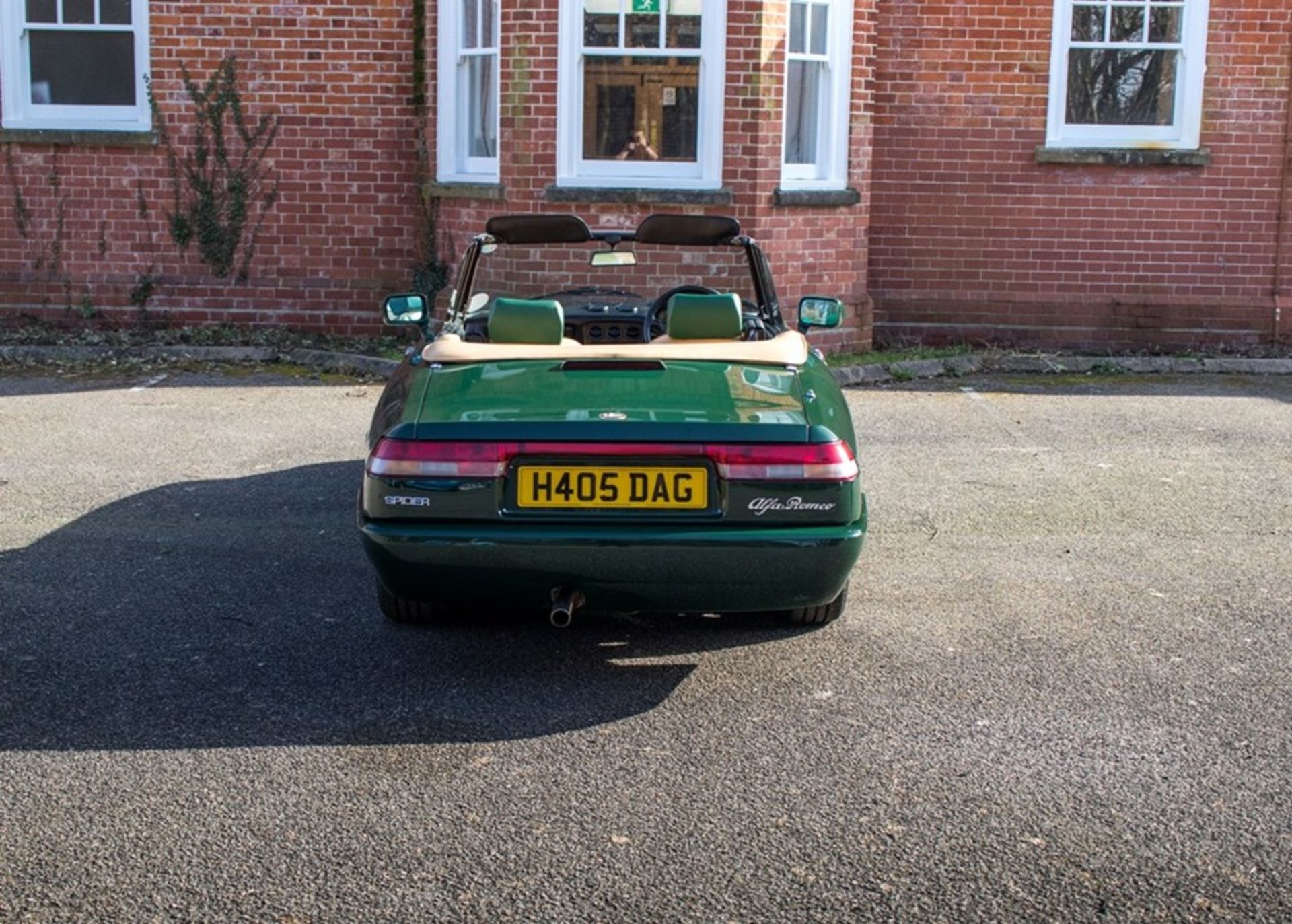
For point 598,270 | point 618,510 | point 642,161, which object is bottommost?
point 618,510

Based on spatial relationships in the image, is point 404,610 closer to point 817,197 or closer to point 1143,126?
point 817,197

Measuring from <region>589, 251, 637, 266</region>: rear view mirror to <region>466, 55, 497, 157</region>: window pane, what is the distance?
6572mm

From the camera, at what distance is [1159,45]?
45.7ft

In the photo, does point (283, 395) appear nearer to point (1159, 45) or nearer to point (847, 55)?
point (847, 55)

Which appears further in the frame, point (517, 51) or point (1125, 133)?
point (1125, 133)

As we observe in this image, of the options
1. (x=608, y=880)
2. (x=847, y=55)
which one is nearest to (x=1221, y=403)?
(x=847, y=55)

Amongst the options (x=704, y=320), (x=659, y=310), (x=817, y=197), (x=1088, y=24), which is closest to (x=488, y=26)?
(x=817, y=197)

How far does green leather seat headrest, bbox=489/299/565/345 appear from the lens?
6.03 metres

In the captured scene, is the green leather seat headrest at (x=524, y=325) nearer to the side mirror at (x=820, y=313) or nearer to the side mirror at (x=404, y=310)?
the side mirror at (x=404, y=310)

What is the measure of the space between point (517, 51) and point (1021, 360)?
4490mm

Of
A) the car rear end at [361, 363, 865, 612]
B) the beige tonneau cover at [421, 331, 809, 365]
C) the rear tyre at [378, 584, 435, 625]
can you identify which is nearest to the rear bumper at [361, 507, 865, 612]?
the car rear end at [361, 363, 865, 612]

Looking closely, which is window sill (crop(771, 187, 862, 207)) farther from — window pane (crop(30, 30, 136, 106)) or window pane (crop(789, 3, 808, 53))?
window pane (crop(30, 30, 136, 106))

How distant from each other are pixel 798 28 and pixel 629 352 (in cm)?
797

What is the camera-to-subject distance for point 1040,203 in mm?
14008
